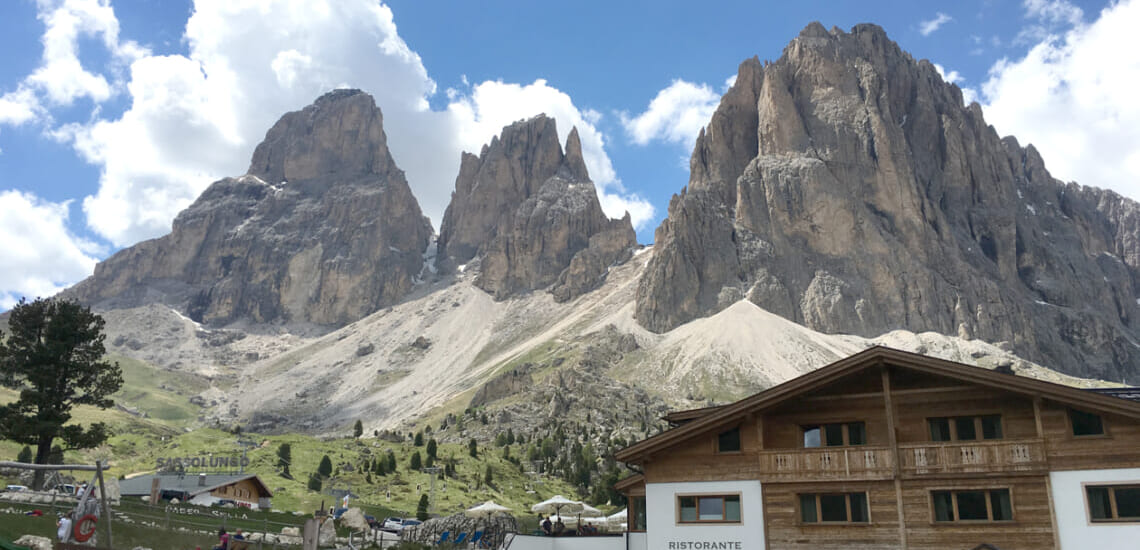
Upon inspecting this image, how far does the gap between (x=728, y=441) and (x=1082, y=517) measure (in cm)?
1098

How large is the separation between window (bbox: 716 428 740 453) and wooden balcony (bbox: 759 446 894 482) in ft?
3.56

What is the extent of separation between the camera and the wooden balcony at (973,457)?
2580 cm

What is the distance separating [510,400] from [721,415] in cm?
14054

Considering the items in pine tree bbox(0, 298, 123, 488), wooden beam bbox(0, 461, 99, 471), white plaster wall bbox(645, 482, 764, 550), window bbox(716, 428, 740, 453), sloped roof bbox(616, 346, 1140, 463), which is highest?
pine tree bbox(0, 298, 123, 488)

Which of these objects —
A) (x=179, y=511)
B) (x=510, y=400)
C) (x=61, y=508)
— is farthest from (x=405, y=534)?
(x=510, y=400)

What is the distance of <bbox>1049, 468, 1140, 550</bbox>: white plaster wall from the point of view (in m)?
24.3

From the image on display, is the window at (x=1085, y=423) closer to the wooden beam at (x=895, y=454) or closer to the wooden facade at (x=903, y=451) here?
the wooden facade at (x=903, y=451)

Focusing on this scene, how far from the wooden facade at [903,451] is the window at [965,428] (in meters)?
0.03

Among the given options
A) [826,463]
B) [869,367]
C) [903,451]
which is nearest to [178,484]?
[826,463]

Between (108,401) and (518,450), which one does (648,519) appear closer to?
(108,401)

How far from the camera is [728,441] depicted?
2938cm

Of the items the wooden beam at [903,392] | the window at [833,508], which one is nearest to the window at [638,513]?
the window at [833,508]

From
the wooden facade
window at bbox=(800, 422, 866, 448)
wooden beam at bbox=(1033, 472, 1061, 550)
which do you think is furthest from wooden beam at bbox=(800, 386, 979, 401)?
wooden beam at bbox=(1033, 472, 1061, 550)

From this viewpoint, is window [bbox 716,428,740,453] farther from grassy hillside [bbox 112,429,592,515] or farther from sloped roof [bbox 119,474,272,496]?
grassy hillside [bbox 112,429,592,515]
